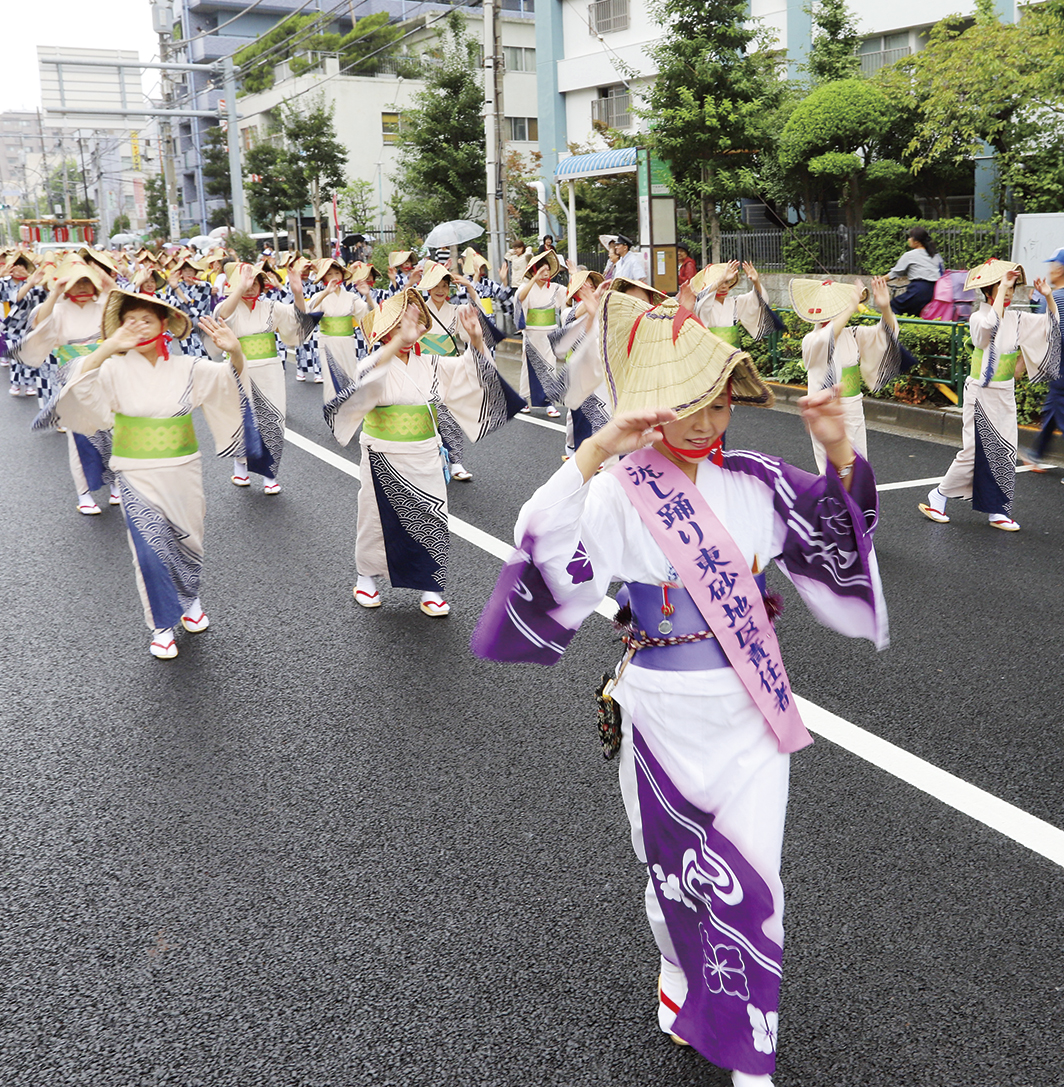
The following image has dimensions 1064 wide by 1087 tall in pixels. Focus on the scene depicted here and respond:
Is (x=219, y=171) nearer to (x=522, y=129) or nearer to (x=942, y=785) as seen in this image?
(x=522, y=129)

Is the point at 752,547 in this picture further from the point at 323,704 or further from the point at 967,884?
the point at 323,704

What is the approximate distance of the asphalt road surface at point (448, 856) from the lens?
2.90 m

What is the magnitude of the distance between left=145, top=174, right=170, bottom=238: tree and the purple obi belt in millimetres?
61470

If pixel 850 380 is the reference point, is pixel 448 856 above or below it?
below

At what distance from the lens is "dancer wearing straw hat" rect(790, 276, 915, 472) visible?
7.34m

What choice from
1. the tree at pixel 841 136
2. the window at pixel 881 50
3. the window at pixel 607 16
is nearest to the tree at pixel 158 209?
the window at pixel 607 16

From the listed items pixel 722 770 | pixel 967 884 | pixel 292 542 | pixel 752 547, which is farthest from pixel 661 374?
pixel 292 542

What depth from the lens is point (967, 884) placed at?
350 cm

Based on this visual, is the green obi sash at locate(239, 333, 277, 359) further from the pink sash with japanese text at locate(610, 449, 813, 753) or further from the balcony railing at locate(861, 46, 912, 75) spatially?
the balcony railing at locate(861, 46, 912, 75)

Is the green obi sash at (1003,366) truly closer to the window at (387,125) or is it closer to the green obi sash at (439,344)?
the green obi sash at (439,344)

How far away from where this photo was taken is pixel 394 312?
6035mm

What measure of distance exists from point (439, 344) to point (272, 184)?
125 ft

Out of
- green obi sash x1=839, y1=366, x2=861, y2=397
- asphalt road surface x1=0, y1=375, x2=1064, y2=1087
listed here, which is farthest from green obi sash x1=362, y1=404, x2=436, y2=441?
green obi sash x1=839, y1=366, x2=861, y2=397

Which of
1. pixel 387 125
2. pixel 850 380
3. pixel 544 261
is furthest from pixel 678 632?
pixel 387 125
